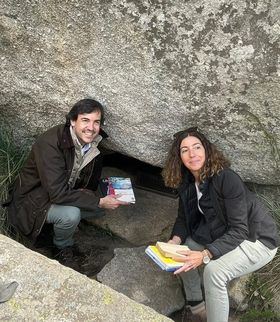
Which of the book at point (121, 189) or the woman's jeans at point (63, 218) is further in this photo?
the book at point (121, 189)

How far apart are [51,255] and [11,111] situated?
1.28 meters

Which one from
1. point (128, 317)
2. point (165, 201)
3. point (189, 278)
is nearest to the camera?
point (128, 317)

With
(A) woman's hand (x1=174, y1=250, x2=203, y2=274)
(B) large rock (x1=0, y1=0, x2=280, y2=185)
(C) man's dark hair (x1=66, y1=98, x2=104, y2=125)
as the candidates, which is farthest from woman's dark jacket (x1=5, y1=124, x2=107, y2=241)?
(A) woman's hand (x1=174, y1=250, x2=203, y2=274)

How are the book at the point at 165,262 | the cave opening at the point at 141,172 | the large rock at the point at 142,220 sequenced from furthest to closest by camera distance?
1. the cave opening at the point at 141,172
2. the large rock at the point at 142,220
3. the book at the point at 165,262

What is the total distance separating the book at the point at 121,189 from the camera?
4.10 metres

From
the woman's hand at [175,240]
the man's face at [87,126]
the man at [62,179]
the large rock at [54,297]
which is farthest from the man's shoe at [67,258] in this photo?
the large rock at [54,297]

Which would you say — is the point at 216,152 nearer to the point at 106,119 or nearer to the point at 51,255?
the point at 106,119

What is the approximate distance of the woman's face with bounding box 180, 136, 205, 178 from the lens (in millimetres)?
3459

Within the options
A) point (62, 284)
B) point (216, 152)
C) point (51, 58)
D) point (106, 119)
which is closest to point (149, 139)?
point (106, 119)

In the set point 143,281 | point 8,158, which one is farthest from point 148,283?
point 8,158

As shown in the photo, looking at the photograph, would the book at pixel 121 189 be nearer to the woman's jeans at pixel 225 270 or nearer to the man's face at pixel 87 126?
the man's face at pixel 87 126

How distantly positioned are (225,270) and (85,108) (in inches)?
59.9

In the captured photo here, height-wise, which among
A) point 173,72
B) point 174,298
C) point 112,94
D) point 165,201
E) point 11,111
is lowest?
point 174,298

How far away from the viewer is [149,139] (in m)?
3.91
